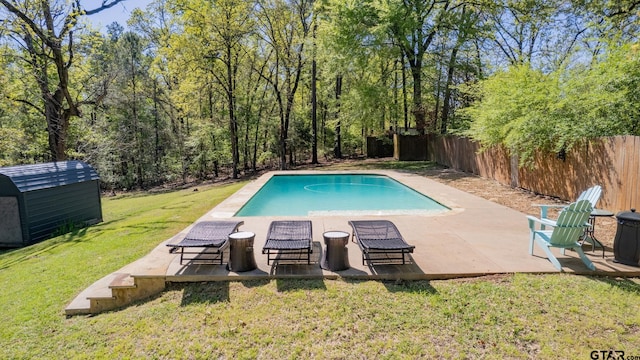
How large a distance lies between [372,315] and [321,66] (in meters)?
17.6

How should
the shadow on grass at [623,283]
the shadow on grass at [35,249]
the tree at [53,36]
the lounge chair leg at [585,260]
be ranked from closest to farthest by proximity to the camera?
the shadow on grass at [623,283] → the lounge chair leg at [585,260] → the shadow on grass at [35,249] → the tree at [53,36]

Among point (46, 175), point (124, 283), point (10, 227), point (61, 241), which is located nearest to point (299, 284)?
point (124, 283)

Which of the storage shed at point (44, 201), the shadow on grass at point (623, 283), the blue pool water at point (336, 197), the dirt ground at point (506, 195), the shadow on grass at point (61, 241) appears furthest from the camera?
the blue pool water at point (336, 197)

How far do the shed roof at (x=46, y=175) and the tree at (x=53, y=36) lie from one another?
331 centimetres

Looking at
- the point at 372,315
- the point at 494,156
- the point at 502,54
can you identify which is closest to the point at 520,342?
the point at 372,315

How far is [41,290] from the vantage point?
4461 mm

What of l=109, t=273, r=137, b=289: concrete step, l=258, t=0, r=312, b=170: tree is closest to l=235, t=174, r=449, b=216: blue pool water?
l=109, t=273, r=137, b=289: concrete step

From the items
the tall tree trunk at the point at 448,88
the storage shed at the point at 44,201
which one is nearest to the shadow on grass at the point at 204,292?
the storage shed at the point at 44,201

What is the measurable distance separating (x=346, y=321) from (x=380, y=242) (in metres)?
1.31

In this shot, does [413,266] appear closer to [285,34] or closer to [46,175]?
[46,175]

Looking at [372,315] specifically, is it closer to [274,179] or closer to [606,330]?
[606,330]

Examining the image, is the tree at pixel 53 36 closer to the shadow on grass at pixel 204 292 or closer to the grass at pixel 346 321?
the grass at pixel 346 321

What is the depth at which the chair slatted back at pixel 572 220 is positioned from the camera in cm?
390

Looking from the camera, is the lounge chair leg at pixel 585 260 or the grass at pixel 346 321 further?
the lounge chair leg at pixel 585 260
